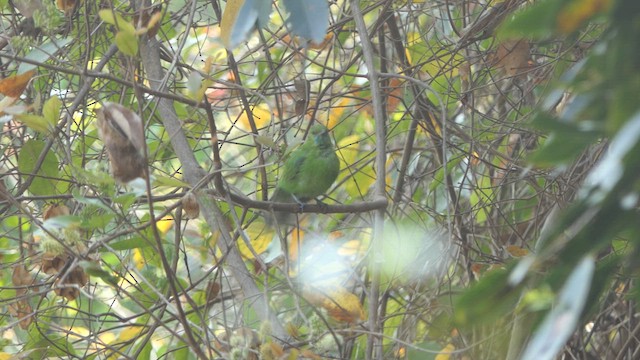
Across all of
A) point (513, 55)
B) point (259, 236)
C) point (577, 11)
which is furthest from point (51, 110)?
point (513, 55)

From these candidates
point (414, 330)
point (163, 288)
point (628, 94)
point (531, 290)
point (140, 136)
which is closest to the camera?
point (628, 94)

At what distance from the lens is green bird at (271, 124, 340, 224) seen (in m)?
3.98

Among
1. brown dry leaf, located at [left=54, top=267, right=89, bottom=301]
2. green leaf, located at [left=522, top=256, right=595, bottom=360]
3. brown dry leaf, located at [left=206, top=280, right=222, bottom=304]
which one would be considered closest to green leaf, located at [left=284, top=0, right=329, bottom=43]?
green leaf, located at [left=522, top=256, right=595, bottom=360]

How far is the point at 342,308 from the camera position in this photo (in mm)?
2750

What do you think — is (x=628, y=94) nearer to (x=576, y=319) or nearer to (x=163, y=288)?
(x=576, y=319)

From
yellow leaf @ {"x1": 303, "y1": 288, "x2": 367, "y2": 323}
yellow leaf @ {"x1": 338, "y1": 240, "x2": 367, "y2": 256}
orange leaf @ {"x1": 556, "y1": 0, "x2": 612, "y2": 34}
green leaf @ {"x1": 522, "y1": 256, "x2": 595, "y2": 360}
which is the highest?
yellow leaf @ {"x1": 338, "y1": 240, "x2": 367, "y2": 256}

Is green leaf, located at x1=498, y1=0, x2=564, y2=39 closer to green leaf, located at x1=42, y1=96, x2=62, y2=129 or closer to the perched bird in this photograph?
the perched bird

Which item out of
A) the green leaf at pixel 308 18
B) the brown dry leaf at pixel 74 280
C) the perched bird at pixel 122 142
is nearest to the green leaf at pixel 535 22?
the green leaf at pixel 308 18

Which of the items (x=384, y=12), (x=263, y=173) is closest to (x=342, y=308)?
(x=263, y=173)

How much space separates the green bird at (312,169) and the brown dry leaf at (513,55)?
38.8 inches

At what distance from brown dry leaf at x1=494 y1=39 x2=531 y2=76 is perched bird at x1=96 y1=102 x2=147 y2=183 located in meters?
1.64

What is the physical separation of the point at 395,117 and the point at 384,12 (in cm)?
140

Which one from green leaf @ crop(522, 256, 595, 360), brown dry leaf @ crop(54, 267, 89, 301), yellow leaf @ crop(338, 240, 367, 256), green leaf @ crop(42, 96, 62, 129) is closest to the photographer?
green leaf @ crop(522, 256, 595, 360)

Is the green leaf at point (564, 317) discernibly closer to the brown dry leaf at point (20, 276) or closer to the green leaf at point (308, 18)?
the green leaf at point (308, 18)
